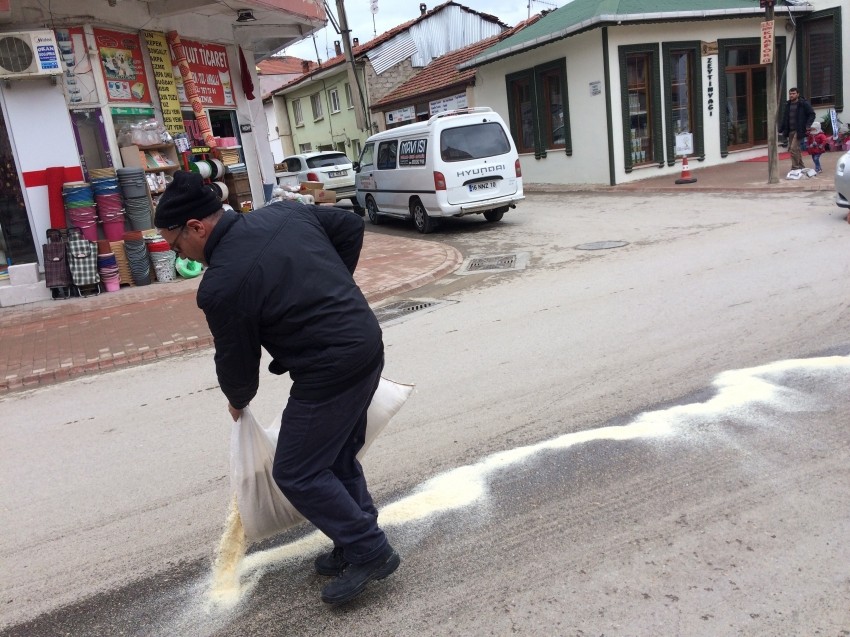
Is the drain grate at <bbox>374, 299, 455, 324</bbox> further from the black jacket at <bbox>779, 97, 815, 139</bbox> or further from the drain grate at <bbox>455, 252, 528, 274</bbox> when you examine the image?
the black jacket at <bbox>779, 97, 815, 139</bbox>

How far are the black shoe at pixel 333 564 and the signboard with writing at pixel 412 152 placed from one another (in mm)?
11069

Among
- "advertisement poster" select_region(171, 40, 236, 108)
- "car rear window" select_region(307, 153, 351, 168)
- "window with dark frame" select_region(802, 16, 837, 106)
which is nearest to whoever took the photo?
"advertisement poster" select_region(171, 40, 236, 108)

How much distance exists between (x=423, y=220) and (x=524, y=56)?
955 cm

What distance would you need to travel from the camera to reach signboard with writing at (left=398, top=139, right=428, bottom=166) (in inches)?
533

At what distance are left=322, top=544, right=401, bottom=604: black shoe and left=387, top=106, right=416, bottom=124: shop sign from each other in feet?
87.3

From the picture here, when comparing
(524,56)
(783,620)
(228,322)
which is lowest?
(783,620)

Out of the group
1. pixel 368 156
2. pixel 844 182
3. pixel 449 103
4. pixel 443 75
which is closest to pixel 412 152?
pixel 368 156

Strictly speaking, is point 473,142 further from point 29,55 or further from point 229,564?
point 229,564

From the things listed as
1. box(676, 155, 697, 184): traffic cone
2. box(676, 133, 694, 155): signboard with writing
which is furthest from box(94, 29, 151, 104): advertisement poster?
box(676, 133, 694, 155): signboard with writing

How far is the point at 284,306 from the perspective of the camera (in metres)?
2.56

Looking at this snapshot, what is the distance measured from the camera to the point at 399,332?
736 centimetres

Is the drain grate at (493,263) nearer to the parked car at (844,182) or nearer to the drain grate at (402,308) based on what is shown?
the drain grate at (402,308)

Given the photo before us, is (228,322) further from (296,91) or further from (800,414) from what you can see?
(296,91)

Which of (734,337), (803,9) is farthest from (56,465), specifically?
(803,9)
